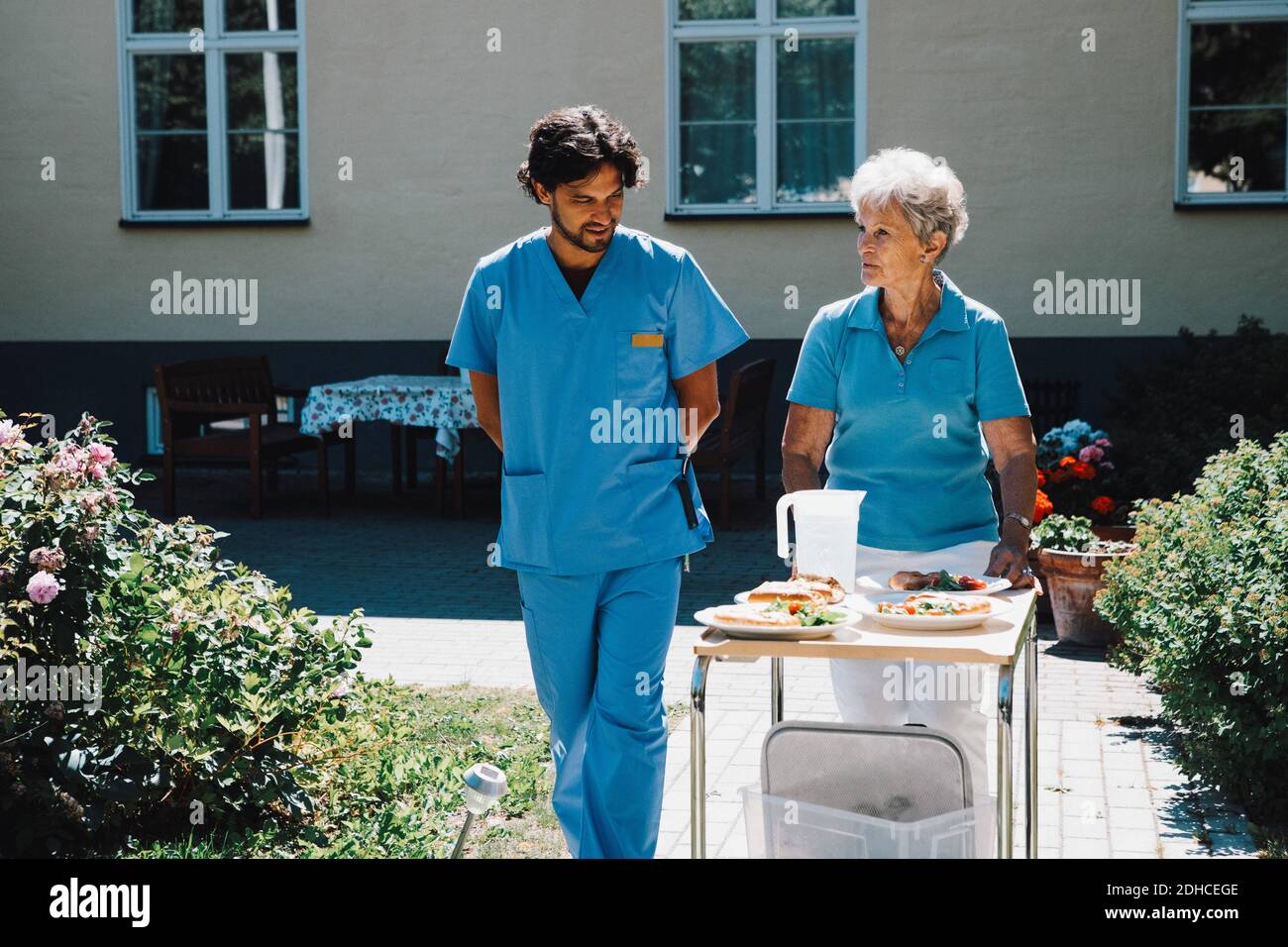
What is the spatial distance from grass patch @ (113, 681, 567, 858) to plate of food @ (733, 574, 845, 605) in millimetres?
1282

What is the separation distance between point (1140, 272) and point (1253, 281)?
812 millimetres

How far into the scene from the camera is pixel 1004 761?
3.21 meters

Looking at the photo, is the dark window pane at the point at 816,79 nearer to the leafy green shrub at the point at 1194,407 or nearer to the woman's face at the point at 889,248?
the leafy green shrub at the point at 1194,407

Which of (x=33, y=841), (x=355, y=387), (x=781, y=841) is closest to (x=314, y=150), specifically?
(x=355, y=387)

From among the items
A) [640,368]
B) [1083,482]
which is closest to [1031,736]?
[640,368]

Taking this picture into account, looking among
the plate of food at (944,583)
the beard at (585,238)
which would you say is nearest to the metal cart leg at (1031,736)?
the plate of food at (944,583)

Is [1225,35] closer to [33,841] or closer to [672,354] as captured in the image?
[672,354]

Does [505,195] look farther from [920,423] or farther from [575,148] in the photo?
[575,148]

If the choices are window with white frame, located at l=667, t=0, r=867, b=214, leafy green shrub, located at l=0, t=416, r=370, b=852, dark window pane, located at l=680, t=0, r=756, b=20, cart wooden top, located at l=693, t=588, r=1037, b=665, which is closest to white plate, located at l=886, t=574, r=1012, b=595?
cart wooden top, located at l=693, t=588, r=1037, b=665

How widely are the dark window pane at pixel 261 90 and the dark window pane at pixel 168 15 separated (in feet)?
1.42

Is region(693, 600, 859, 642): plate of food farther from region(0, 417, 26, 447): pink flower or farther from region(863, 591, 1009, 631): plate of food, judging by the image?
region(0, 417, 26, 447): pink flower

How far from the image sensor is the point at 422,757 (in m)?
5.05

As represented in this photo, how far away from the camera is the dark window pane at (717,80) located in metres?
12.8
